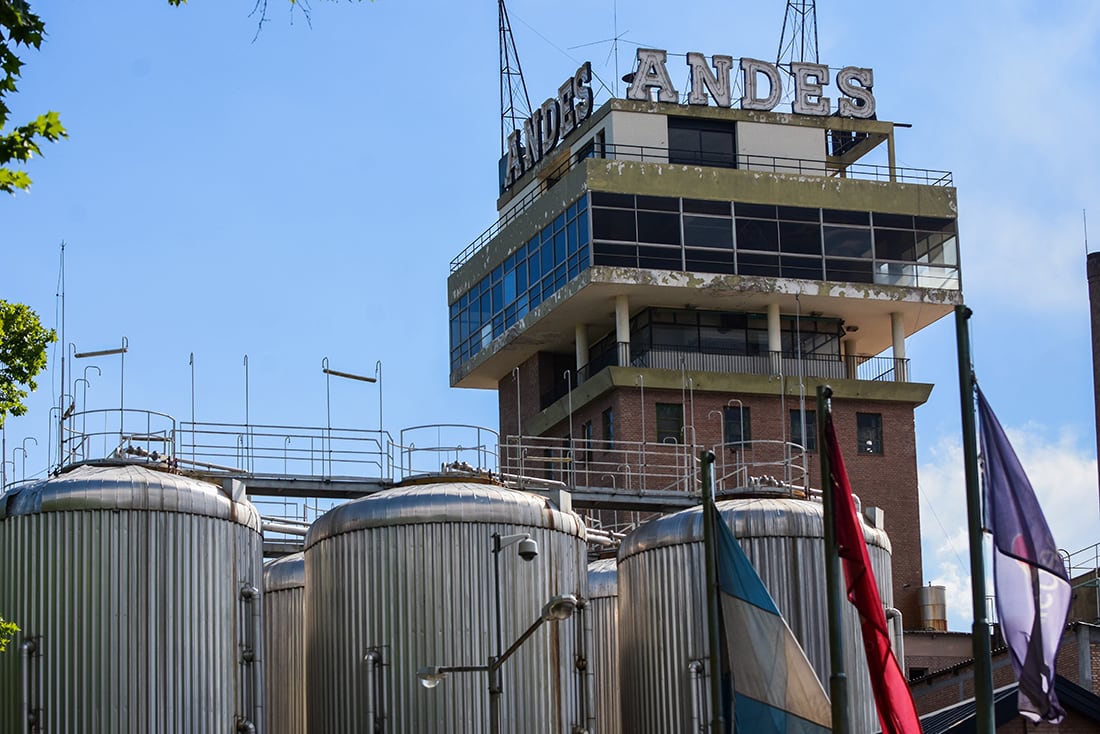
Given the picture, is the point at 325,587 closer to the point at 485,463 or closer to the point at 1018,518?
the point at 485,463

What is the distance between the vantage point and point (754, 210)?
81.5 meters

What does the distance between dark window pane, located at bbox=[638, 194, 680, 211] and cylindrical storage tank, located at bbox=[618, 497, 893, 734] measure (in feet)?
107

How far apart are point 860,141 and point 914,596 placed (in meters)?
19.3

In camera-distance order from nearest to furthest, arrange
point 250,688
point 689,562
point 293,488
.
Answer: point 250,688, point 689,562, point 293,488

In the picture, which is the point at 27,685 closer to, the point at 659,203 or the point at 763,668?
the point at 763,668

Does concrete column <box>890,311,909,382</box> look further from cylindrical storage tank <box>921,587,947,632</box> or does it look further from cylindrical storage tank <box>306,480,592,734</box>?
cylindrical storage tank <box>306,480,592,734</box>

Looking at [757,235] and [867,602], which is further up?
[757,235]

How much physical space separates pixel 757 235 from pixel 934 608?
53.1ft

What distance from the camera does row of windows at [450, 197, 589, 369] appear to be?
267 feet

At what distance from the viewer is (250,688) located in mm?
44719

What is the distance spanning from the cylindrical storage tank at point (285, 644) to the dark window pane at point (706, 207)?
30517mm

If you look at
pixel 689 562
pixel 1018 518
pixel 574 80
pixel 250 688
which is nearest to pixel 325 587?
pixel 250 688

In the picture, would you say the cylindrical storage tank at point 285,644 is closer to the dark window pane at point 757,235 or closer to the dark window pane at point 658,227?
the dark window pane at point 658,227

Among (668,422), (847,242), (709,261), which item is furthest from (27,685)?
(847,242)
